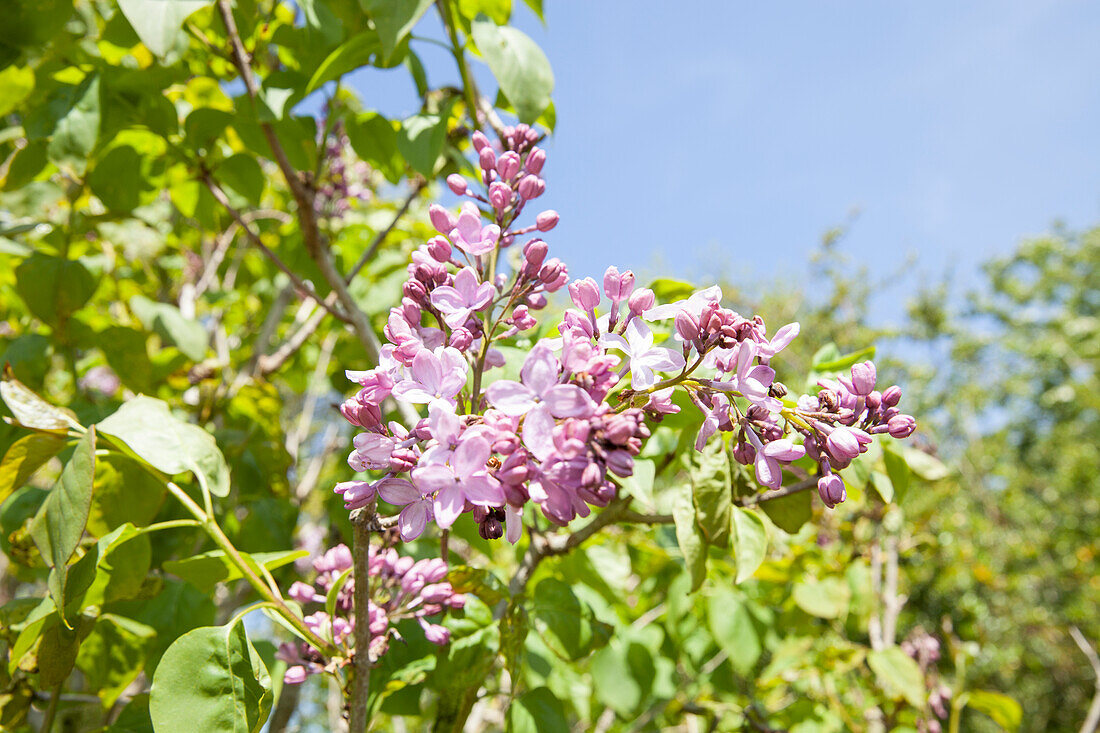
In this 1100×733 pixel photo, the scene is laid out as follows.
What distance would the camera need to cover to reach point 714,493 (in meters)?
1.16

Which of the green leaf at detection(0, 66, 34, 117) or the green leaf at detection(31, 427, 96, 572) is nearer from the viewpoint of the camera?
the green leaf at detection(31, 427, 96, 572)


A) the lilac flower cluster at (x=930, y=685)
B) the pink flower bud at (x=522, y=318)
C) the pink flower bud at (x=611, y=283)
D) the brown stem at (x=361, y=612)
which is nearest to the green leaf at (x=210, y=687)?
the brown stem at (x=361, y=612)

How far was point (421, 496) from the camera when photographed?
0.86 m

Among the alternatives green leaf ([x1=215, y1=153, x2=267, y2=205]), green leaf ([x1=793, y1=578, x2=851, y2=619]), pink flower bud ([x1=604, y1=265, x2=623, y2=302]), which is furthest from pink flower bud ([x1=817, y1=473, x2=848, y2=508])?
green leaf ([x1=215, y1=153, x2=267, y2=205])

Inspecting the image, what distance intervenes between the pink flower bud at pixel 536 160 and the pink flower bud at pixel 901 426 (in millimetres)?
686

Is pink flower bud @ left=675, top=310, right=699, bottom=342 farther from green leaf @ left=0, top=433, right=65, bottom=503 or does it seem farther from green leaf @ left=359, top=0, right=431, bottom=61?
green leaf @ left=0, top=433, right=65, bottom=503

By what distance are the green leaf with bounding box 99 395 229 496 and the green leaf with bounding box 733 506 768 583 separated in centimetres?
90

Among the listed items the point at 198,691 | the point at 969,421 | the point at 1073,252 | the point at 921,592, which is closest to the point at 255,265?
the point at 198,691

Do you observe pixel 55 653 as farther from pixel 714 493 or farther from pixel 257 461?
pixel 714 493

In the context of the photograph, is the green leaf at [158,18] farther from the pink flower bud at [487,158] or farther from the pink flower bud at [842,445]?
the pink flower bud at [842,445]

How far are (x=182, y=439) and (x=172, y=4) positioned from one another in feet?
2.54

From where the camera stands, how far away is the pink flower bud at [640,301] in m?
0.91

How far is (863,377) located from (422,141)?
103cm

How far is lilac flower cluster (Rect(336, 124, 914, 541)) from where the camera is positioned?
0.74m
